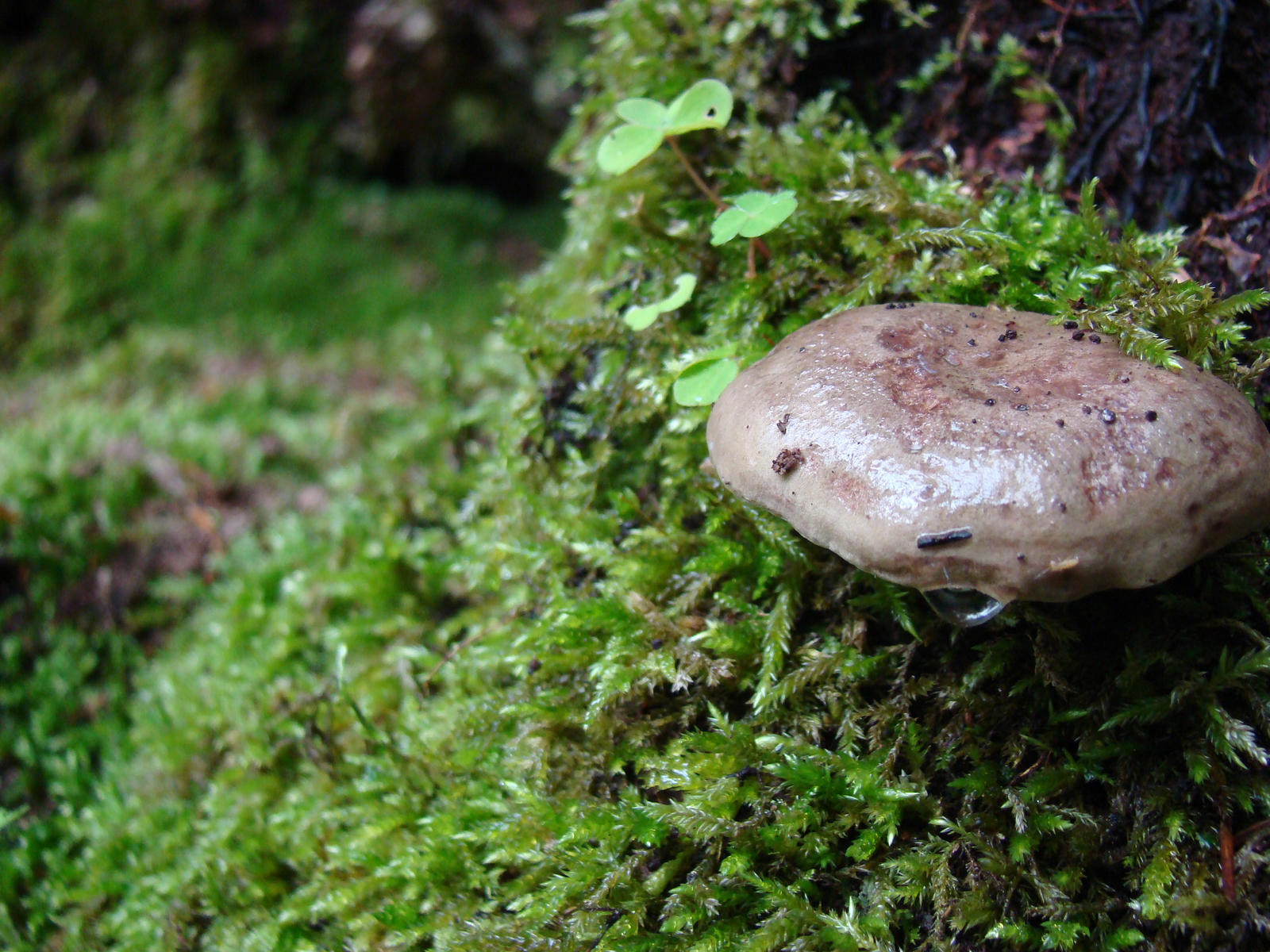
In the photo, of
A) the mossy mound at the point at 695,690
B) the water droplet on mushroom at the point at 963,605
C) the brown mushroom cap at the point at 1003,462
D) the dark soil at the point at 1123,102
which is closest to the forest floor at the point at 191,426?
the mossy mound at the point at 695,690

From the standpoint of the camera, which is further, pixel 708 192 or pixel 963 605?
pixel 708 192

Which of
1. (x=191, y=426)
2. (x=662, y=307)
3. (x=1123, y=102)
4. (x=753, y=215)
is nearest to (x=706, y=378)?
(x=662, y=307)

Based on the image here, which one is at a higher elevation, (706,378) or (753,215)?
(753,215)

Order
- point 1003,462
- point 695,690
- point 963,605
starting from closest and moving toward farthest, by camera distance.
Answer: point 1003,462
point 963,605
point 695,690

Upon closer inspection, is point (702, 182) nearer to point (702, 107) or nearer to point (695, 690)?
point (702, 107)

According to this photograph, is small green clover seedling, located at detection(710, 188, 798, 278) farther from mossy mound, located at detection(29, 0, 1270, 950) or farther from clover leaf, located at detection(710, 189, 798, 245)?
mossy mound, located at detection(29, 0, 1270, 950)

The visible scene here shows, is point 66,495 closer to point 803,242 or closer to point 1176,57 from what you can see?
point 803,242

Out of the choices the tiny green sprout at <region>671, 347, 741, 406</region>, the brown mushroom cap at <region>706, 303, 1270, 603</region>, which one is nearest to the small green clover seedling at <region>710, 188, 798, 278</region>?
the tiny green sprout at <region>671, 347, 741, 406</region>
